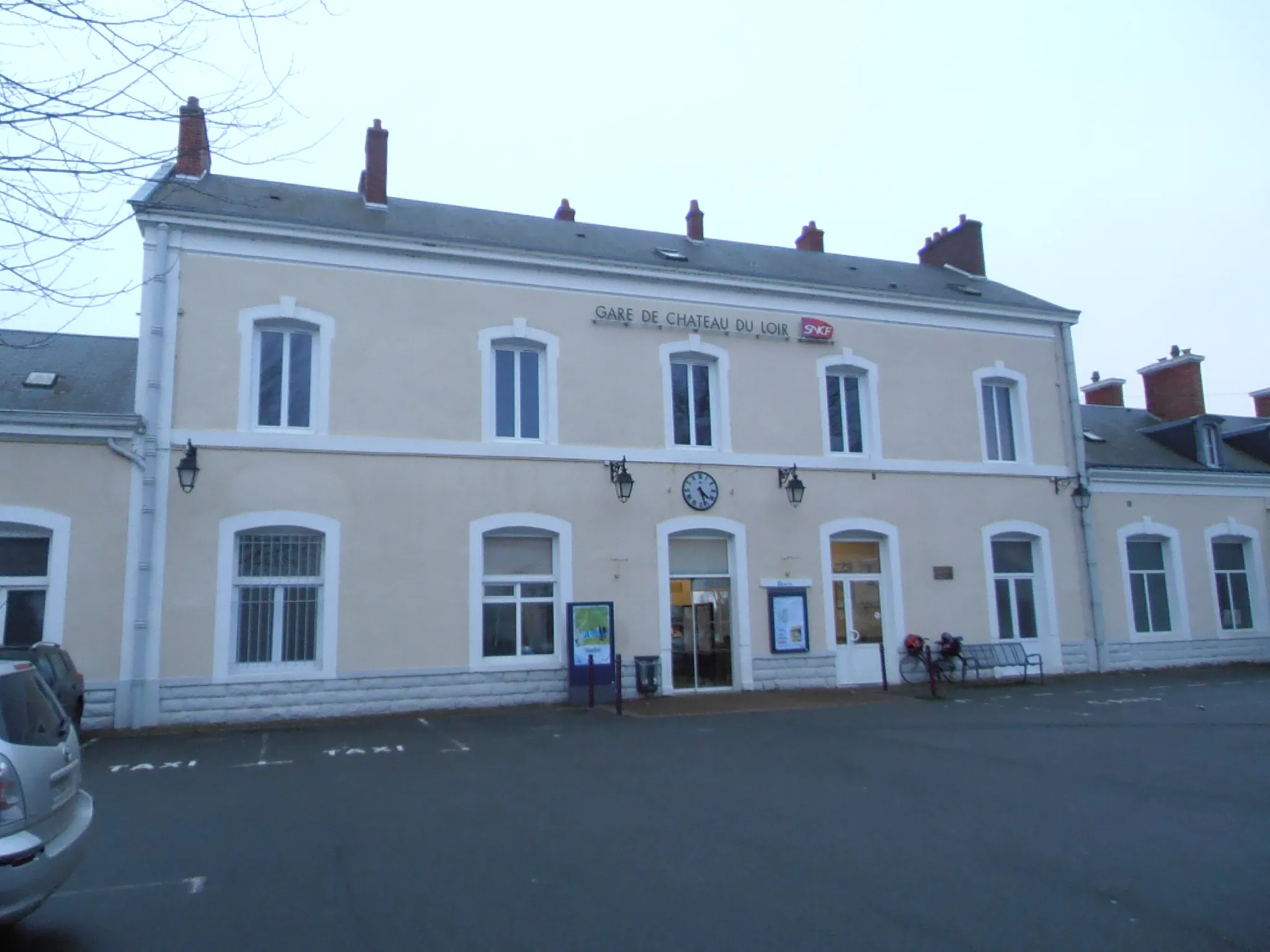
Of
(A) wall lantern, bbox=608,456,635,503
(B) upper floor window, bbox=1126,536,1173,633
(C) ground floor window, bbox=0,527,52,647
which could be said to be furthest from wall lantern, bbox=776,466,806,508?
(C) ground floor window, bbox=0,527,52,647

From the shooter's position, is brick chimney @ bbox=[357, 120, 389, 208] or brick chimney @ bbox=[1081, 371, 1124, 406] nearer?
brick chimney @ bbox=[357, 120, 389, 208]

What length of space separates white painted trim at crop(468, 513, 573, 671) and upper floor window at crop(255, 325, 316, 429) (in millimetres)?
2998

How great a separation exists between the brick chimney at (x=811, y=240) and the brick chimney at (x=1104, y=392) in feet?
33.3

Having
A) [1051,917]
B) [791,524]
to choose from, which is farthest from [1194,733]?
[1051,917]

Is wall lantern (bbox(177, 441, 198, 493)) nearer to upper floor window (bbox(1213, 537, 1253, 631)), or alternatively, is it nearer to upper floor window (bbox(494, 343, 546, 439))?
upper floor window (bbox(494, 343, 546, 439))

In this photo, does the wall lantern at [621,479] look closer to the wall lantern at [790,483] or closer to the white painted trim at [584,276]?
the wall lantern at [790,483]

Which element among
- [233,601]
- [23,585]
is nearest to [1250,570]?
[233,601]

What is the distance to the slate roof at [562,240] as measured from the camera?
14086mm

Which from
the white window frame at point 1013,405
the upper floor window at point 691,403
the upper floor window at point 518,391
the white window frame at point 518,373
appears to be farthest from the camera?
→ the white window frame at point 1013,405

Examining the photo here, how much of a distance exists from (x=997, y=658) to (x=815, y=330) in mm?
6660

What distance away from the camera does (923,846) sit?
640cm

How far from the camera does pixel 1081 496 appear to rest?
18219 mm

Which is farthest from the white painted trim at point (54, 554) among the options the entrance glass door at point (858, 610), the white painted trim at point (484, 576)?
the entrance glass door at point (858, 610)

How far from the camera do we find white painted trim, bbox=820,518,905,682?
1609 centimetres
